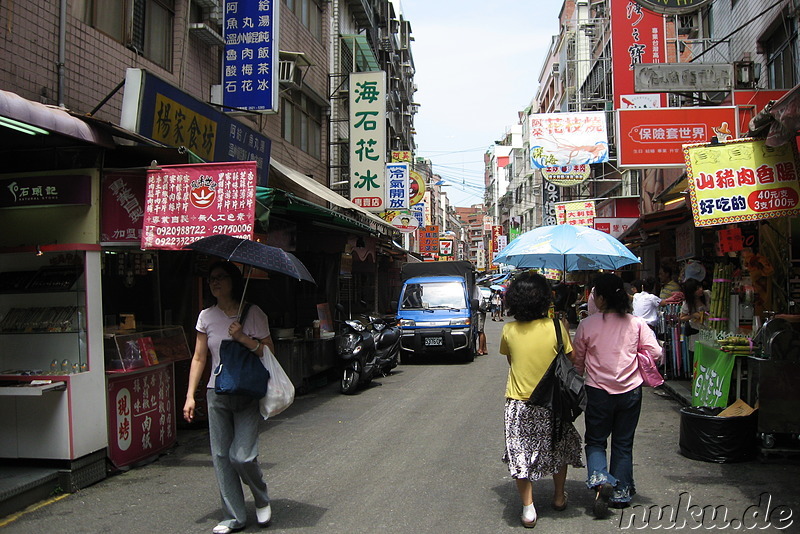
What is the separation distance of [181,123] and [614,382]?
612cm

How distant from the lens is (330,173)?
20.5m

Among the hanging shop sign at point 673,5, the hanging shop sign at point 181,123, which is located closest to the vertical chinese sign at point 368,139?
the hanging shop sign at point 181,123

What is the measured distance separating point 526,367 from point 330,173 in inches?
649

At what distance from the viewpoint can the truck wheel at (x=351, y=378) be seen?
10945 millimetres

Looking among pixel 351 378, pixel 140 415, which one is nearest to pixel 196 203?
pixel 140 415

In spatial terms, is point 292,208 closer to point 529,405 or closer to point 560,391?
point 529,405

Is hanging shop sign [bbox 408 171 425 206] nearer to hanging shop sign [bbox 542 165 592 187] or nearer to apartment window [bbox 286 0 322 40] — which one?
hanging shop sign [bbox 542 165 592 187]

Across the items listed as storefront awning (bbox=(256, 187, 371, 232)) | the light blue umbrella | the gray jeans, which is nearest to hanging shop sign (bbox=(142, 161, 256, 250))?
storefront awning (bbox=(256, 187, 371, 232))

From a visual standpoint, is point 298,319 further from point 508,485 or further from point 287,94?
point 508,485

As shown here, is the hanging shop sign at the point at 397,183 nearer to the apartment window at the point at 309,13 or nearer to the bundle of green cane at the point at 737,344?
the apartment window at the point at 309,13

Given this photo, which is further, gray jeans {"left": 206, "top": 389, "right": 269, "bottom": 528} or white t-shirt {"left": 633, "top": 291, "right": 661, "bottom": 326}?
white t-shirt {"left": 633, "top": 291, "right": 661, "bottom": 326}

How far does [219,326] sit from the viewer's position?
15.6 ft

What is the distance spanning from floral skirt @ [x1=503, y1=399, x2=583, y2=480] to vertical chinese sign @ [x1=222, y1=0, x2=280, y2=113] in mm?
7857

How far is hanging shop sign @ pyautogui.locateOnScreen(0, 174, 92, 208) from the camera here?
236 inches
